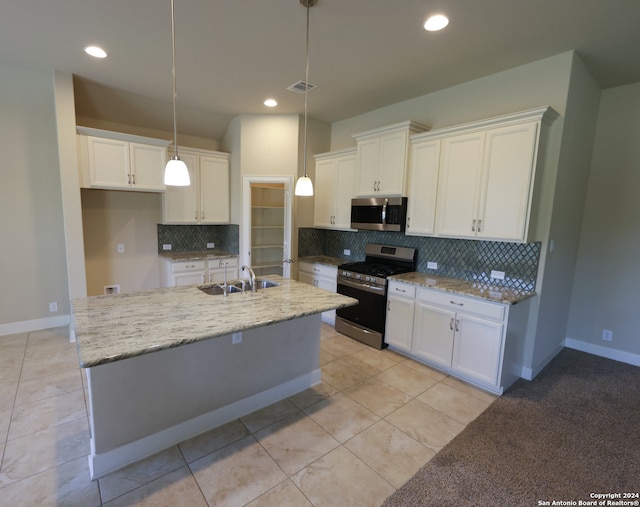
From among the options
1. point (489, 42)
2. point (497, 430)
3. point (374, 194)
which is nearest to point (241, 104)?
point (374, 194)

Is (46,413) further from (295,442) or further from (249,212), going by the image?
(249,212)

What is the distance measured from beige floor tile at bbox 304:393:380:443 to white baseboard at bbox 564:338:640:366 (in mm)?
2838

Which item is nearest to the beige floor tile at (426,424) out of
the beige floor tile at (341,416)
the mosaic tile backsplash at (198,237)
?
the beige floor tile at (341,416)

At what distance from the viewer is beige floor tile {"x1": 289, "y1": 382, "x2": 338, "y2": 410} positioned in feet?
8.49

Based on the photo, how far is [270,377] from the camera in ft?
8.35

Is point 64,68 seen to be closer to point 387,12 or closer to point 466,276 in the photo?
point 387,12

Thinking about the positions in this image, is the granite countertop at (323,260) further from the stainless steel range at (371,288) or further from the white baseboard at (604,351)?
the white baseboard at (604,351)

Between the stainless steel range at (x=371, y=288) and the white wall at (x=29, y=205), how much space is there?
141 inches

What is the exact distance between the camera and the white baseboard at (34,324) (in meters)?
3.70

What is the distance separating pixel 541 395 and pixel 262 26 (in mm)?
3874

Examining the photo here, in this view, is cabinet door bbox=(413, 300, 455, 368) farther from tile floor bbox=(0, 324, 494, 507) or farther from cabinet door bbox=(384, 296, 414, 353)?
tile floor bbox=(0, 324, 494, 507)

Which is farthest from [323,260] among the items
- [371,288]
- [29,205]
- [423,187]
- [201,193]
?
[29,205]

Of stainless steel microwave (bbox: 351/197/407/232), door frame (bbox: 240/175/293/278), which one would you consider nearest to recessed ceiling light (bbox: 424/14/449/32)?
stainless steel microwave (bbox: 351/197/407/232)

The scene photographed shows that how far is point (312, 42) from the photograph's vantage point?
259cm
